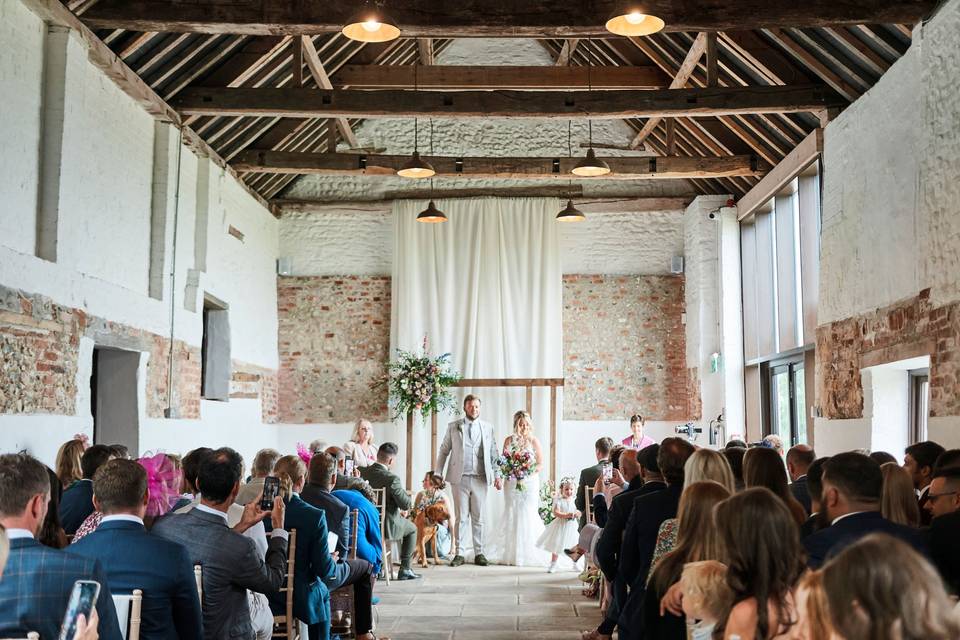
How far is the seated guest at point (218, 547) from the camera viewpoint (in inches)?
149

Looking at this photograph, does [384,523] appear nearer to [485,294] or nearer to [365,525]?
[365,525]

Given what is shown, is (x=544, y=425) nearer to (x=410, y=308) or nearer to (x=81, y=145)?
(x=410, y=308)

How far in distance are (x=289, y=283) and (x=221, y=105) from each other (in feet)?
15.8

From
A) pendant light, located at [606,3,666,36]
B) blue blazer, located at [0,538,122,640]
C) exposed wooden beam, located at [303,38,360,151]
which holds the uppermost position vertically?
exposed wooden beam, located at [303,38,360,151]

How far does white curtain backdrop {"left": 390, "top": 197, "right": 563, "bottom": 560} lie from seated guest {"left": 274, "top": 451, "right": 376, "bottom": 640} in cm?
676

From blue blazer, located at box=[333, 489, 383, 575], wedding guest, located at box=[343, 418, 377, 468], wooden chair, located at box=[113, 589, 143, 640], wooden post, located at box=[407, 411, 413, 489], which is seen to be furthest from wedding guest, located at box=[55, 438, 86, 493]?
wooden post, located at box=[407, 411, 413, 489]

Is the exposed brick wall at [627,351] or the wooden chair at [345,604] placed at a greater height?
the exposed brick wall at [627,351]

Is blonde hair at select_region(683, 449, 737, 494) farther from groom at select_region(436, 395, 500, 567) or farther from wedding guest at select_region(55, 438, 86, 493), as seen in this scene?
groom at select_region(436, 395, 500, 567)

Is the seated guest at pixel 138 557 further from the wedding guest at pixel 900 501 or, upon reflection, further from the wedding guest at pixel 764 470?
the wedding guest at pixel 900 501

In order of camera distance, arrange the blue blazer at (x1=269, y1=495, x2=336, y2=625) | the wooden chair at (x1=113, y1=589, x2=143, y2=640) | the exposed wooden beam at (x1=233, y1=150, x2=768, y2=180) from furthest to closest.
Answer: the exposed wooden beam at (x1=233, y1=150, x2=768, y2=180)
the blue blazer at (x1=269, y1=495, x2=336, y2=625)
the wooden chair at (x1=113, y1=589, x2=143, y2=640)

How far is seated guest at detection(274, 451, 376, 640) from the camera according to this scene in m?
5.04

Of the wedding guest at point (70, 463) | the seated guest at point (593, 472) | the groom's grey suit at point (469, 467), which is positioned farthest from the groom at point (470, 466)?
the wedding guest at point (70, 463)

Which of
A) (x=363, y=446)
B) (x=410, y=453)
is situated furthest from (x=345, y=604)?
(x=410, y=453)

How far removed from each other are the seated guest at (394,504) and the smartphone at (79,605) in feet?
22.5
